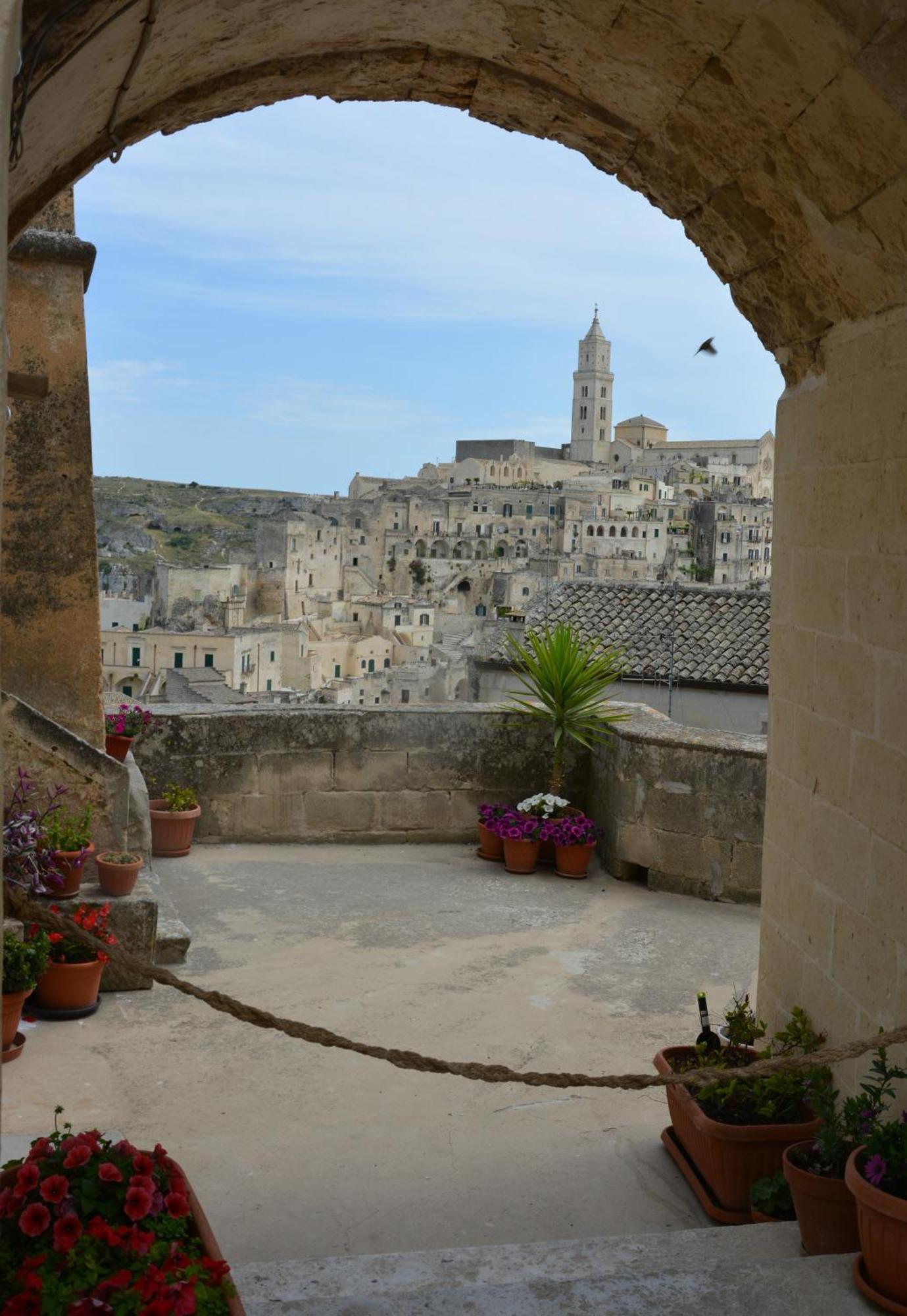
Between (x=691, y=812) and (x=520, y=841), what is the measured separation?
1032 mm

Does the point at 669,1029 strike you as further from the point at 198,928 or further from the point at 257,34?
the point at 257,34

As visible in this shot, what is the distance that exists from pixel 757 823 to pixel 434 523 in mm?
90215

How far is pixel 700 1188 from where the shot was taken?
12.0ft

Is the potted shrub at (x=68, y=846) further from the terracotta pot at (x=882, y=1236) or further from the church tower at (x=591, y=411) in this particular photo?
the church tower at (x=591, y=411)

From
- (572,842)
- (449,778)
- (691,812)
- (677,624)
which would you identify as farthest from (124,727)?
(677,624)

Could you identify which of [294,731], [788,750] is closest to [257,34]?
[788,750]

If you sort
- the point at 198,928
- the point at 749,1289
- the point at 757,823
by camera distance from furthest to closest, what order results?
the point at 757,823 → the point at 198,928 → the point at 749,1289

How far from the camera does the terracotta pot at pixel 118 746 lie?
21.7ft

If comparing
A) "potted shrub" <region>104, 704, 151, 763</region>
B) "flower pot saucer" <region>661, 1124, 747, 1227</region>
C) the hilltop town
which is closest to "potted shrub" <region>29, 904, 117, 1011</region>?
"potted shrub" <region>104, 704, 151, 763</region>

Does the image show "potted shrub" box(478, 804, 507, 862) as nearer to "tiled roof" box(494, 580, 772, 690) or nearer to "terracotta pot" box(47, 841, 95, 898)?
"terracotta pot" box(47, 841, 95, 898)

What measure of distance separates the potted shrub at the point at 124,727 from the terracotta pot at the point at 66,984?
1.88m

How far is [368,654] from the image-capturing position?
172ft

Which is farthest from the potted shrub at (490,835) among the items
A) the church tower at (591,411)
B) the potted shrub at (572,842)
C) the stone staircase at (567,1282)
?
the church tower at (591,411)

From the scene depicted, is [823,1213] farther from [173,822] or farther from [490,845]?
[173,822]
